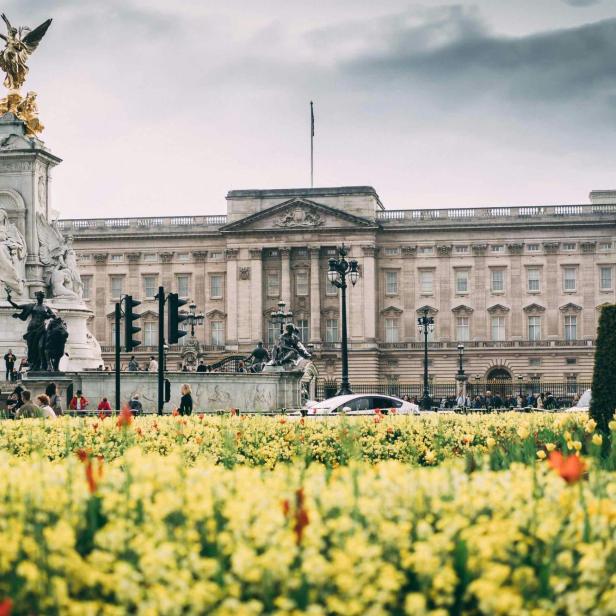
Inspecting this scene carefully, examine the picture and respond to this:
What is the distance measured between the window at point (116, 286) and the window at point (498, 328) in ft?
97.3

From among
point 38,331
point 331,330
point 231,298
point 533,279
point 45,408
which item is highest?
point 533,279

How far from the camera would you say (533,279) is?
305 feet

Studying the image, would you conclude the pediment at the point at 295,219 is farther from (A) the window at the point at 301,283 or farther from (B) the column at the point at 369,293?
(A) the window at the point at 301,283

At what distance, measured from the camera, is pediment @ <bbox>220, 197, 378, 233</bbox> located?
9256cm

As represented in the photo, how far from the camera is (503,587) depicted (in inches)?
221

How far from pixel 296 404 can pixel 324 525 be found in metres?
31.7

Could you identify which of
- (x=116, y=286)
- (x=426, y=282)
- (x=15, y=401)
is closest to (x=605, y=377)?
(x=15, y=401)

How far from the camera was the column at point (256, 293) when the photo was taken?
93000 millimetres

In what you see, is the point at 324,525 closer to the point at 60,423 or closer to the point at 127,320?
the point at 60,423

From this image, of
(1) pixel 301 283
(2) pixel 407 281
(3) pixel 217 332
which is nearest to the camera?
(2) pixel 407 281

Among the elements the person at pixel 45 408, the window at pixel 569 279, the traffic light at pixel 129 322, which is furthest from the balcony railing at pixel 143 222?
the person at pixel 45 408

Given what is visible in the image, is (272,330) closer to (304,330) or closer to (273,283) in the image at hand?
(304,330)

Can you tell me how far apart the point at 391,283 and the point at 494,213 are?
9.73 m

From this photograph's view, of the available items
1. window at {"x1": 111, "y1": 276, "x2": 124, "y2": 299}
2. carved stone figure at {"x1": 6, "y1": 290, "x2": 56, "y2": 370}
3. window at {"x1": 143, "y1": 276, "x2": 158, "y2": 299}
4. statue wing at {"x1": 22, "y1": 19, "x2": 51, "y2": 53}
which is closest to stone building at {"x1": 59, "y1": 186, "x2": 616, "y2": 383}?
window at {"x1": 143, "y1": 276, "x2": 158, "y2": 299}
